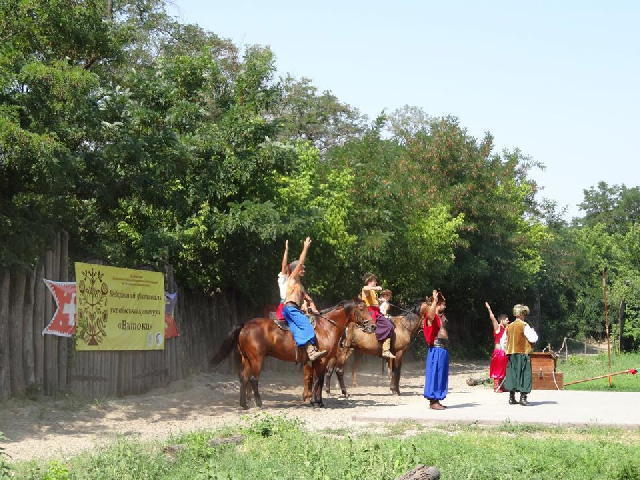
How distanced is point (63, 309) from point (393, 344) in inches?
294

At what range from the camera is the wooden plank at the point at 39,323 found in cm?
1410

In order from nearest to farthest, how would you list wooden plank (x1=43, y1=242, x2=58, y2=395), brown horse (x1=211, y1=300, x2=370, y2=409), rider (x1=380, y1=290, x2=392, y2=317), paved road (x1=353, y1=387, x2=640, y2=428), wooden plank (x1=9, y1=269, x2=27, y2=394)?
paved road (x1=353, y1=387, x2=640, y2=428), wooden plank (x1=9, y1=269, x2=27, y2=394), wooden plank (x1=43, y1=242, x2=58, y2=395), brown horse (x1=211, y1=300, x2=370, y2=409), rider (x1=380, y1=290, x2=392, y2=317)

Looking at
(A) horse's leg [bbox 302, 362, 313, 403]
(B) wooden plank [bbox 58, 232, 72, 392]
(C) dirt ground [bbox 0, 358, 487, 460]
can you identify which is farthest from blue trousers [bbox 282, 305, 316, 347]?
(B) wooden plank [bbox 58, 232, 72, 392]

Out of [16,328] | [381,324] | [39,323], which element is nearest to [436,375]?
[381,324]

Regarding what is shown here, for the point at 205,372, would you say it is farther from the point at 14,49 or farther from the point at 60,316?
the point at 14,49

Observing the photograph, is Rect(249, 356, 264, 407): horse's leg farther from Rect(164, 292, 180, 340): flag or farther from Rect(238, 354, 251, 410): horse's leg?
Rect(164, 292, 180, 340): flag

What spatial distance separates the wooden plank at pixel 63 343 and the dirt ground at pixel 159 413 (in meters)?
0.42

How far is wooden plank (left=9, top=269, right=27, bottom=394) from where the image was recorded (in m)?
13.6

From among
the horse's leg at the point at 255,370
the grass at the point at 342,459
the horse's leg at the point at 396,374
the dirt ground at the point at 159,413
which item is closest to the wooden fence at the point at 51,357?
the dirt ground at the point at 159,413

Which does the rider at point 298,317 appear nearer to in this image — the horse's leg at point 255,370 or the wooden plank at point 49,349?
the horse's leg at point 255,370

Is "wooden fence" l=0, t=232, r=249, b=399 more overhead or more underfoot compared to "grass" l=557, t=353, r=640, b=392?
more overhead

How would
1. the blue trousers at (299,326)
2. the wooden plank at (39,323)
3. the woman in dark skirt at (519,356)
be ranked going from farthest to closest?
the woman in dark skirt at (519,356) < the blue trousers at (299,326) < the wooden plank at (39,323)

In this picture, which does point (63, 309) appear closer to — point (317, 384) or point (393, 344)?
point (317, 384)

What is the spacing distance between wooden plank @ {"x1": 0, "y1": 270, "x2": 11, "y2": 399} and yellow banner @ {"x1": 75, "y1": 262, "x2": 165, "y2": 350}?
1475 millimetres
